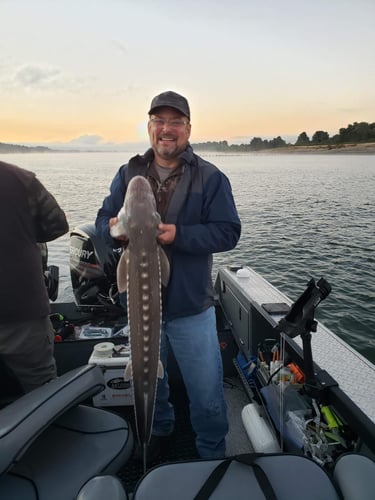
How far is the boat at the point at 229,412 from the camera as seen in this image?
64.6 inches

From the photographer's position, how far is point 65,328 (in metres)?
4.36

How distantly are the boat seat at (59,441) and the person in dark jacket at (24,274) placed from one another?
22.8 inches

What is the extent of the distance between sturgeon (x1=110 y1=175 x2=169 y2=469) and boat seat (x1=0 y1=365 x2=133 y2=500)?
0.74 feet

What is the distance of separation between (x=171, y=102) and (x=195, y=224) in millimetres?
798

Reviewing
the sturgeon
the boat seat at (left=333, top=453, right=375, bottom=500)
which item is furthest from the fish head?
the boat seat at (left=333, top=453, right=375, bottom=500)

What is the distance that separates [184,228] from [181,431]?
202 cm

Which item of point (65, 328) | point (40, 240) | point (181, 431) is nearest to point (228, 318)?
point (181, 431)

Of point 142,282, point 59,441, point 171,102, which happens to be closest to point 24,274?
point 142,282

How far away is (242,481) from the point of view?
164 cm

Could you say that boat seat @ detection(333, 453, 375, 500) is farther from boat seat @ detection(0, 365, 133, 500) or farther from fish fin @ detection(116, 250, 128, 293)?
fish fin @ detection(116, 250, 128, 293)

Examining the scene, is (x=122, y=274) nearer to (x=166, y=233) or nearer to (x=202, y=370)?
(x=166, y=233)

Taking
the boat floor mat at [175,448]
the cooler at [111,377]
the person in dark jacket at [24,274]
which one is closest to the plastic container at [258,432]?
the boat floor mat at [175,448]

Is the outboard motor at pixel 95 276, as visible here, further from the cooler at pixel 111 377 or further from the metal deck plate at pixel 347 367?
the metal deck plate at pixel 347 367

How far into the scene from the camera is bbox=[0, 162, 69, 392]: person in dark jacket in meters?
2.55
